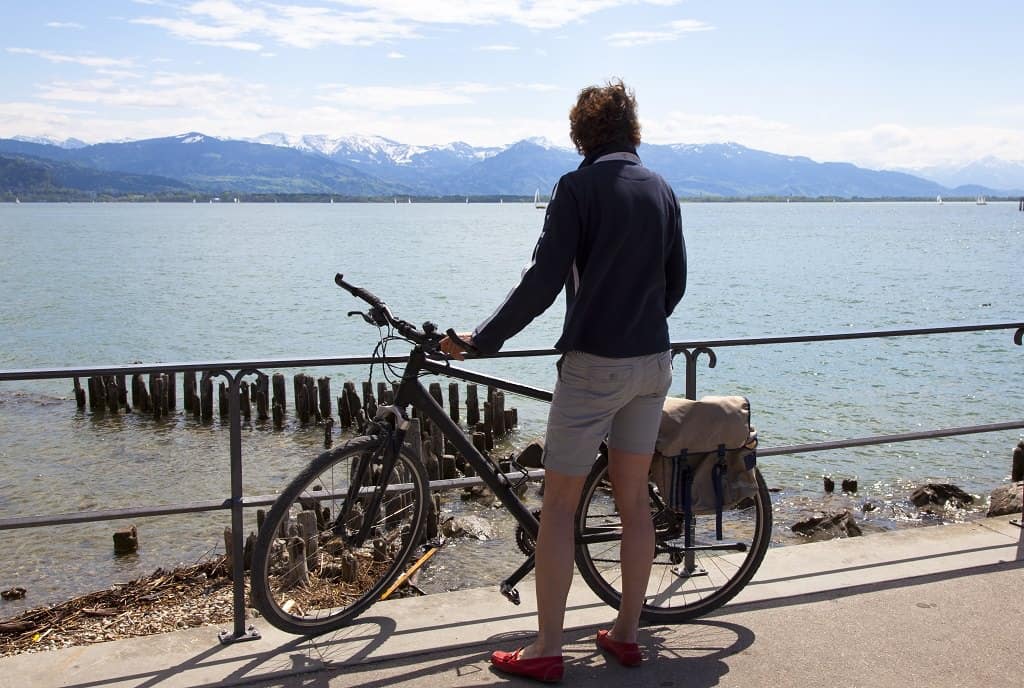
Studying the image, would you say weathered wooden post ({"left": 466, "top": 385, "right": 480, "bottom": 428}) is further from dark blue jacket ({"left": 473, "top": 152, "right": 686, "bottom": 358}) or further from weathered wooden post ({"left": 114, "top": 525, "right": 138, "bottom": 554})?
dark blue jacket ({"left": 473, "top": 152, "right": 686, "bottom": 358})

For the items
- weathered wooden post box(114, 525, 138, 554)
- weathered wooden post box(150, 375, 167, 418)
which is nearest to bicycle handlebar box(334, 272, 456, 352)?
weathered wooden post box(114, 525, 138, 554)

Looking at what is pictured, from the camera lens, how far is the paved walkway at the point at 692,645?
4.08m

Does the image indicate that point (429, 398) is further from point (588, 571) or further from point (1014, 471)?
point (1014, 471)

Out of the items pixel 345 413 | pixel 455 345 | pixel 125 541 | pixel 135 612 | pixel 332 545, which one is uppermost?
pixel 455 345

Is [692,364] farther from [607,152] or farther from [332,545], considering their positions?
[332,545]

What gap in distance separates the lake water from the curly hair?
6169 mm

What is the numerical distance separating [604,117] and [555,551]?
1.64 metres

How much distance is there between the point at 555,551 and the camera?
3.98m

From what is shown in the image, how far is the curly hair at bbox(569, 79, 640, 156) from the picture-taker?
3.85 meters

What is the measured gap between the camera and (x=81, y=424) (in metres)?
21.2

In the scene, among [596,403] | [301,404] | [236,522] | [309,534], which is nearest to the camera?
[596,403]

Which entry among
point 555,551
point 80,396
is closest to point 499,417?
point 80,396

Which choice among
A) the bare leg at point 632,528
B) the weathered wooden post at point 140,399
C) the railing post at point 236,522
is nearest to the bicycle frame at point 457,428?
the bare leg at point 632,528

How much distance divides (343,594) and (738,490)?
75.6 inches
